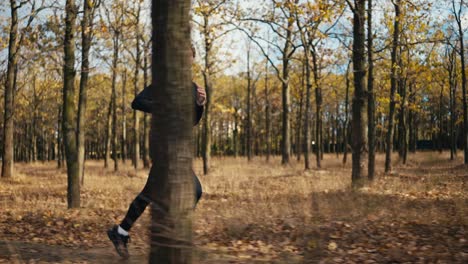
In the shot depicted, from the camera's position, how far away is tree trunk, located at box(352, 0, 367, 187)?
41.3ft

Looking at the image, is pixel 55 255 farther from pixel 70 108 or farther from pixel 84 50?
pixel 84 50

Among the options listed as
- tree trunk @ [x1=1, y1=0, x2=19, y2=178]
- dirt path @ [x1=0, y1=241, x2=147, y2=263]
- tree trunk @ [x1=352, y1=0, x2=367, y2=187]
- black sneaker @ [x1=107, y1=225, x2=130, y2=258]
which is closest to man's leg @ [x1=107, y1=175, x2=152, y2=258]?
black sneaker @ [x1=107, y1=225, x2=130, y2=258]

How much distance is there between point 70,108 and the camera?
30.9 feet

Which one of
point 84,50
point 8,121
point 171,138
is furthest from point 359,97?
point 8,121

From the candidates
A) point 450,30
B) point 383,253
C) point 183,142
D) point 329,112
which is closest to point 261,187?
point 383,253

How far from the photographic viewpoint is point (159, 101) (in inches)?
118

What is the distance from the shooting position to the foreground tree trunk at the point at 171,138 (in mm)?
2984

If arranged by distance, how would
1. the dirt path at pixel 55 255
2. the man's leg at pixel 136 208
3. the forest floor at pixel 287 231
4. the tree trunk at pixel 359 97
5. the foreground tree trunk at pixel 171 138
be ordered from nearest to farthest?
the foreground tree trunk at pixel 171 138 → the man's leg at pixel 136 208 → the dirt path at pixel 55 255 → the forest floor at pixel 287 231 → the tree trunk at pixel 359 97

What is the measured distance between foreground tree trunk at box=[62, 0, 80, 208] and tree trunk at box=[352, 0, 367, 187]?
7.43 m

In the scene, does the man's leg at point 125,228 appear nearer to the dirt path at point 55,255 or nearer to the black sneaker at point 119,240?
the black sneaker at point 119,240

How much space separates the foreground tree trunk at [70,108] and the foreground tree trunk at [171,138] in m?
6.94

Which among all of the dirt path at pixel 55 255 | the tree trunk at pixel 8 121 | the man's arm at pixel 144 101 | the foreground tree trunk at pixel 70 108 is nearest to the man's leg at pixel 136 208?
the dirt path at pixel 55 255

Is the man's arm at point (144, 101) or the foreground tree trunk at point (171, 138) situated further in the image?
the man's arm at point (144, 101)

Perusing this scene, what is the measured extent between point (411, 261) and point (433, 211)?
3.09 m
